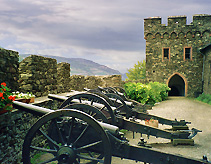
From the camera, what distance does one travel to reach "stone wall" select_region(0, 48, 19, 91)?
4254 millimetres

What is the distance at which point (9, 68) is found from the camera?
177 inches

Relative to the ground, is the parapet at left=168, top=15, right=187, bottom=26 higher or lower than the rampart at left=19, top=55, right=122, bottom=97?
higher

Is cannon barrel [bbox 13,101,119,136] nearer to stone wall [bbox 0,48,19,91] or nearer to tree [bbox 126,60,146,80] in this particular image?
stone wall [bbox 0,48,19,91]

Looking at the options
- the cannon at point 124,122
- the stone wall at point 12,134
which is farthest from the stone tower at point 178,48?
the stone wall at point 12,134

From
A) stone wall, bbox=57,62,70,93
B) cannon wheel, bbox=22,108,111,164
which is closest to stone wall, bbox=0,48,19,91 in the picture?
cannon wheel, bbox=22,108,111,164

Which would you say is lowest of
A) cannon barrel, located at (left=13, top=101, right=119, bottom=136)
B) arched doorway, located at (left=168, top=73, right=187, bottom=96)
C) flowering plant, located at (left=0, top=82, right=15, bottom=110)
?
arched doorway, located at (left=168, top=73, right=187, bottom=96)

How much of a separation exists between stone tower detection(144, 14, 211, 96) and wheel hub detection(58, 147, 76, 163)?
16910 millimetres

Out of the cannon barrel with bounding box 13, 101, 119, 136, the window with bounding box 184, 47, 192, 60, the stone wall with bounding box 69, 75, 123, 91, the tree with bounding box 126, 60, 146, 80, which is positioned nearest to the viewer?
the cannon barrel with bounding box 13, 101, 119, 136

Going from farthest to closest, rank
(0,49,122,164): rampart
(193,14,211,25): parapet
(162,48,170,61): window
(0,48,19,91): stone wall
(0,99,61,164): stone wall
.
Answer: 1. (162,48,170,61): window
2. (193,14,211,25): parapet
3. (0,48,19,91): stone wall
4. (0,49,122,164): rampart
5. (0,99,61,164): stone wall

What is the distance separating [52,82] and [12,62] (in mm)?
3136

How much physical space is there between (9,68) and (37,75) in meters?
1.94

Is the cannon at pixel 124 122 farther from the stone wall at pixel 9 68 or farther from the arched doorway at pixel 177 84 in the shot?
the arched doorway at pixel 177 84

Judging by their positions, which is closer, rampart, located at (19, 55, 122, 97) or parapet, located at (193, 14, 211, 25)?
rampart, located at (19, 55, 122, 97)

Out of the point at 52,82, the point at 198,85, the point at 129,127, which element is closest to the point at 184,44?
the point at 198,85
